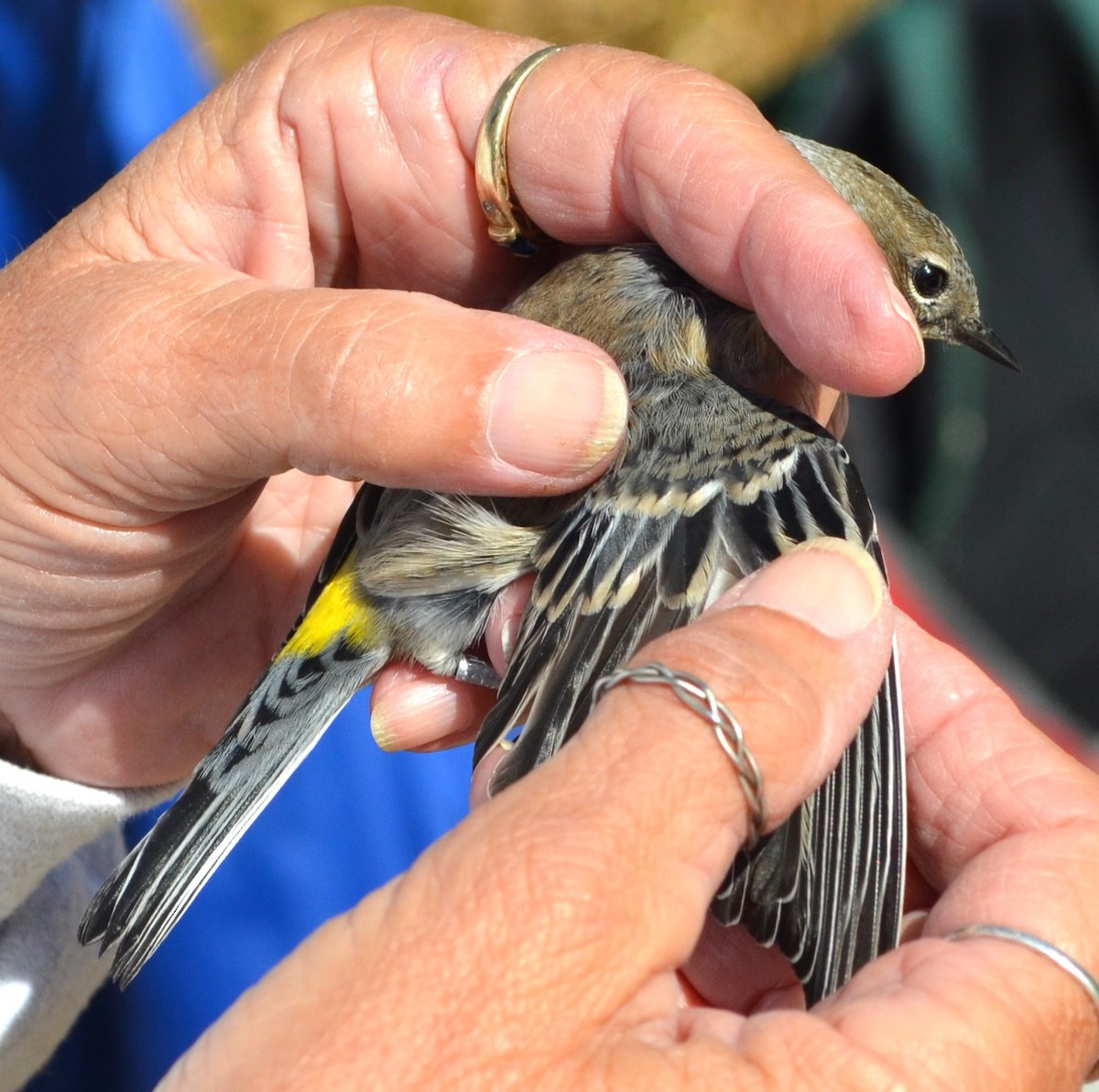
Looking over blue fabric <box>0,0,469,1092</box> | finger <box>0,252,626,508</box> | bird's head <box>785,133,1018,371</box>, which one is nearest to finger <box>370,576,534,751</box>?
finger <box>0,252,626,508</box>

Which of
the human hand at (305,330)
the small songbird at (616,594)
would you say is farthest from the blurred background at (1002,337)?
the small songbird at (616,594)

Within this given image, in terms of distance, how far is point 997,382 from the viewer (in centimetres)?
508

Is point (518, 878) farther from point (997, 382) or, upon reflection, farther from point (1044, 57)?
point (1044, 57)

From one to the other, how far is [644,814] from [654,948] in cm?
15

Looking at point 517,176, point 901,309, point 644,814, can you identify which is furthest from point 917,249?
point 644,814

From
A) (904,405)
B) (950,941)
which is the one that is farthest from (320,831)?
(904,405)

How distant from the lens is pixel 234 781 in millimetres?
2156

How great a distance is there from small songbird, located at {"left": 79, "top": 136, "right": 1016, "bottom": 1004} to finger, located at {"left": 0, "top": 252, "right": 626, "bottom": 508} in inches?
8.1

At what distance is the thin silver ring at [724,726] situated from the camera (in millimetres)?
1432

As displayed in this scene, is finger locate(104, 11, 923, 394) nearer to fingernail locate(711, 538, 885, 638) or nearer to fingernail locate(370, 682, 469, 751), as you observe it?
fingernail locate(711, 538, 885, 638)

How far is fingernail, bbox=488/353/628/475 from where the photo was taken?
71.8 inches

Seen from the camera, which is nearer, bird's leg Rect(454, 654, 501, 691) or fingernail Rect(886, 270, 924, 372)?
fingernail Rect(886, 270, 924, 372)

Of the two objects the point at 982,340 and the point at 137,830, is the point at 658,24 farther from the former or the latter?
the point at 137,830

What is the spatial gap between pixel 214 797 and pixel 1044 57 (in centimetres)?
465
